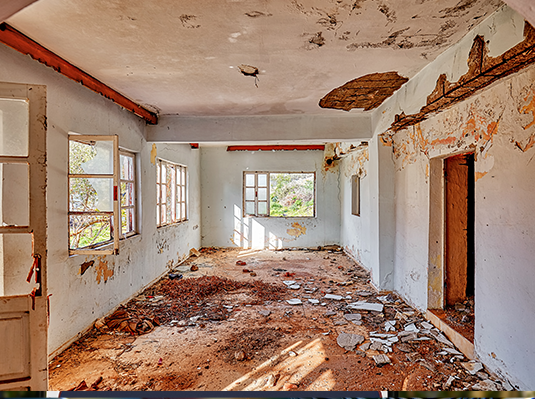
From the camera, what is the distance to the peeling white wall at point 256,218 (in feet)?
25.5

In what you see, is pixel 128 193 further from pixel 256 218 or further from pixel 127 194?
pixel 256 218

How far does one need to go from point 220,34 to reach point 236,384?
8.40ft

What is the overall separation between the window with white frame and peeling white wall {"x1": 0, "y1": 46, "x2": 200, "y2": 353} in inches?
5.1

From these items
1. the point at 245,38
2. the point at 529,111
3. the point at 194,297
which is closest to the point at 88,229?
the point at 194,297

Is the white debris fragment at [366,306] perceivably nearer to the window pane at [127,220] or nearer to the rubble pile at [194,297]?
the rubble pile at [194,297]

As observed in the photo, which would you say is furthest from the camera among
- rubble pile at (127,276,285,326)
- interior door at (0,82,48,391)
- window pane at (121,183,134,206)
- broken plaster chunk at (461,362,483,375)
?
window pane at (121,183,134,206)

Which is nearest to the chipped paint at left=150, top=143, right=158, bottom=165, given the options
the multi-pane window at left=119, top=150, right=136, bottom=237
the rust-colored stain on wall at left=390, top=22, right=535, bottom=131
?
the multi-pane window at left=119, top=150, right=136, bottom=237

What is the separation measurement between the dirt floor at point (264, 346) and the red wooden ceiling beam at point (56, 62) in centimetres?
242

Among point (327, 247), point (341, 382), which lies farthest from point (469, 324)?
point (327, 247)

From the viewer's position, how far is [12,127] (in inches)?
90.8

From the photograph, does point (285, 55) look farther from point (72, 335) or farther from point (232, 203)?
point (232, 203)

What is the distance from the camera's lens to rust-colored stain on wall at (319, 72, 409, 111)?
3182mm

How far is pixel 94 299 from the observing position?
10.7 feet

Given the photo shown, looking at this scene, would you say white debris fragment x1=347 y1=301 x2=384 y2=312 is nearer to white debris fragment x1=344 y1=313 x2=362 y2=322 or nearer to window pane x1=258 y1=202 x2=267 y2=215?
white debris fragment x1=344 y1=313 x2=362 y2=322
